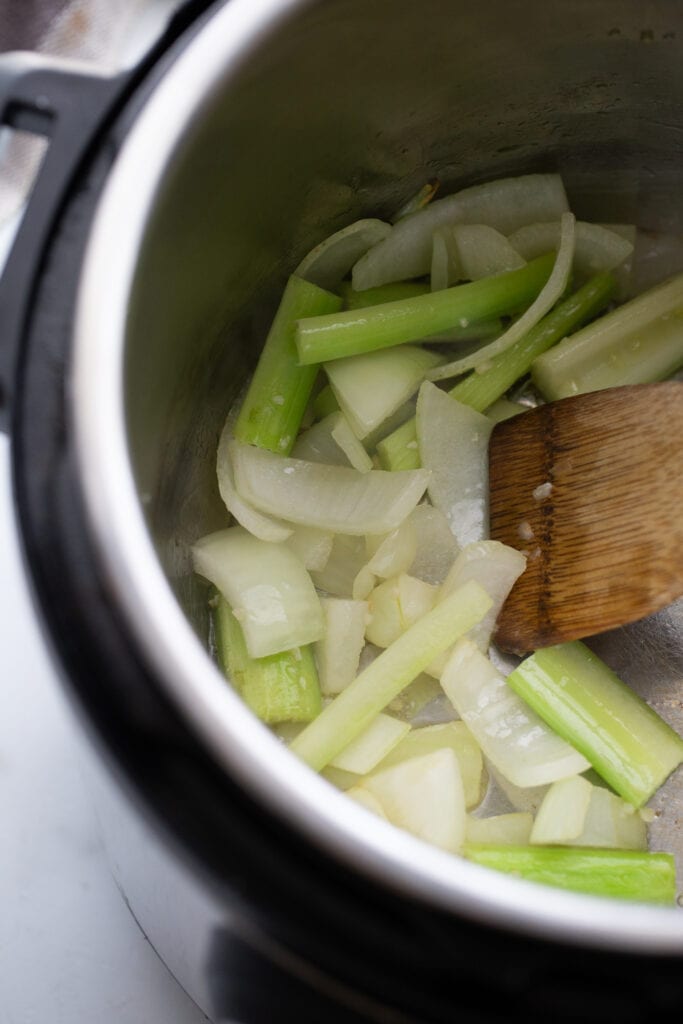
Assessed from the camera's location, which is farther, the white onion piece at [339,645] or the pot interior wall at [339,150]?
the white onion piece at [339,645]

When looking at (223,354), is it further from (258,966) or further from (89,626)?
(258,966)

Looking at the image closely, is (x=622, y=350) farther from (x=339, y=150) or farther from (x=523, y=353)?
(x=339, y=150)

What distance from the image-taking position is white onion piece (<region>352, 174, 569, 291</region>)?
1.30 meters

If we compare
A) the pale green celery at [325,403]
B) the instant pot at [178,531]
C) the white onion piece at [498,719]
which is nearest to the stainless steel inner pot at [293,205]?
the instant pot at [178,531]

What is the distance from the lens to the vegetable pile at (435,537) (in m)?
1.11

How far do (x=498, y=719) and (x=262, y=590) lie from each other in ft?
1.07

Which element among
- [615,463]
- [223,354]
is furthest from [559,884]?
[223,354]

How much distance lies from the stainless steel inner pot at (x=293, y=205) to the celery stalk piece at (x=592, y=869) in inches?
7.1

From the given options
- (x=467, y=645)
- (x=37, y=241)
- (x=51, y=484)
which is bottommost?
(x=467, y=645)

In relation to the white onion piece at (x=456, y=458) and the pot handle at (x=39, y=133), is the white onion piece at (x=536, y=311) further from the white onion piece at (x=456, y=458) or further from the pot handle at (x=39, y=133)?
the pot handle at (x=39, y=133)

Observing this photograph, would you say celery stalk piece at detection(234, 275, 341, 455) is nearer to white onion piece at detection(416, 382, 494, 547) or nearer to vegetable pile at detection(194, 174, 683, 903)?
vegetable pile at detection(194, 174, 683, 903)

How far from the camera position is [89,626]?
722 millimetres

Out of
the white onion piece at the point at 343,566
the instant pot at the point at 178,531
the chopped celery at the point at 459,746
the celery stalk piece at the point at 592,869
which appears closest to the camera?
the instant pot at the point at 178,531

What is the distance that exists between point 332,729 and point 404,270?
2.07ft
